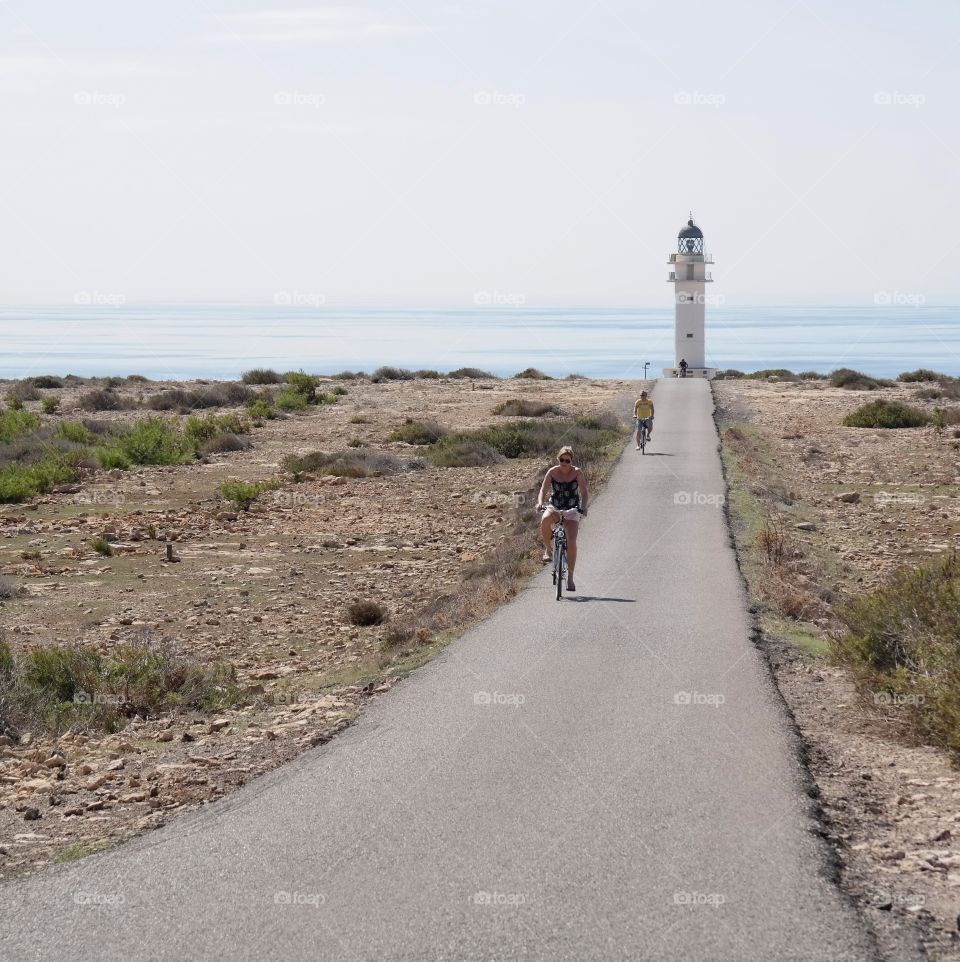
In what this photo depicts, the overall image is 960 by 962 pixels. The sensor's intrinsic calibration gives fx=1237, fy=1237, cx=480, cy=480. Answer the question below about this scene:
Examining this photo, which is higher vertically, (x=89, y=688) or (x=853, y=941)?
(x=853, y=941)

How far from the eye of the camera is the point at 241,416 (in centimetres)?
4834

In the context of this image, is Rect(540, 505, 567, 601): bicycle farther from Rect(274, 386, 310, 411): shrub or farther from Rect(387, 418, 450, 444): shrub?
Rect(274, 386, 310, 411): shrub

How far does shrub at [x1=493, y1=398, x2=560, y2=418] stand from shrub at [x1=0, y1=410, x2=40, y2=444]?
58.7ft

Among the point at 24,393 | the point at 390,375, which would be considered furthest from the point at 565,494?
the point at 390,375

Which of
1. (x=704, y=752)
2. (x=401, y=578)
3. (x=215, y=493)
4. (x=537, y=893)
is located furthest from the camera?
(x=215, y=493)

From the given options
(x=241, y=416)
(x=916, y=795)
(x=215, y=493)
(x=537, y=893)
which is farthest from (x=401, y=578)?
(x=241, y=416)

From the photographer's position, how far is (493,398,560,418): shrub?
48.2m

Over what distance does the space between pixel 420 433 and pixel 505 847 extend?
3369 cm

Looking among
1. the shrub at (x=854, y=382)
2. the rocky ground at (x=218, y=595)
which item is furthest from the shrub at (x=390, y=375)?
the rocky ground at (x=218, y=595)

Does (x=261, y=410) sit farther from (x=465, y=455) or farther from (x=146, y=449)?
(x=465, y=455)

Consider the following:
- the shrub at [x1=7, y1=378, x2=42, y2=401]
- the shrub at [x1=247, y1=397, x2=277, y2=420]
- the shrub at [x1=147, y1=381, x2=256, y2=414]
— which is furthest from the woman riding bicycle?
the shrub at [x1=7, y1=378, x2=42, y2=401]

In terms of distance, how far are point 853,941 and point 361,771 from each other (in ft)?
12.1

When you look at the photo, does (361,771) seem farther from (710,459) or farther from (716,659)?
(710,459)

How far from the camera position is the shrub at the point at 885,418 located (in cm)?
4375
